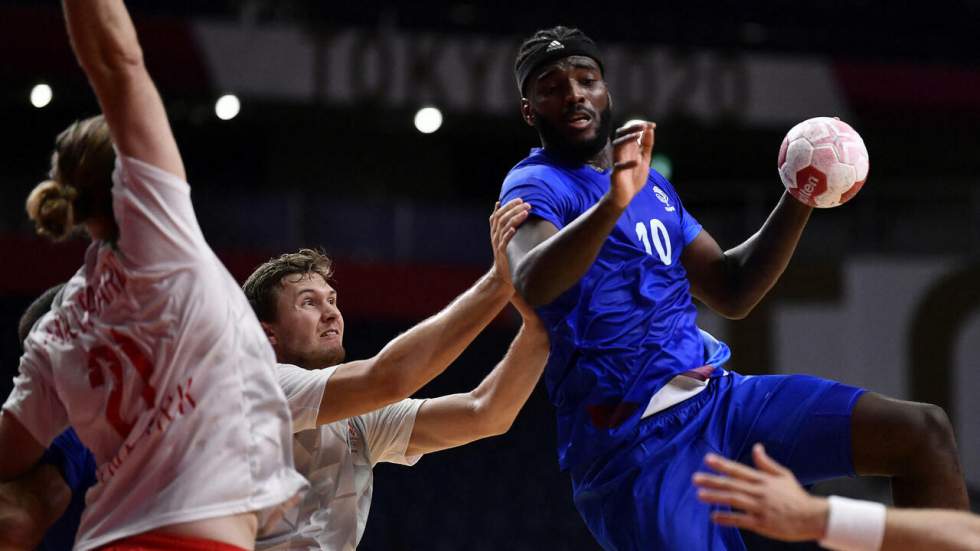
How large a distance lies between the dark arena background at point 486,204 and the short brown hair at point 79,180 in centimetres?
894

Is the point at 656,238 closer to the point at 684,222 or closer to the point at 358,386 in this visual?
the point at 684,222

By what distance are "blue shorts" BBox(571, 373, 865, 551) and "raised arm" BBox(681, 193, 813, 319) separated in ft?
1.16

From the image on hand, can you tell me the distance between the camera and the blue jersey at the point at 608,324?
3617 millimetres

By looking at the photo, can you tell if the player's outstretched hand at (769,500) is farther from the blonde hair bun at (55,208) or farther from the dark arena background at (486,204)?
the dark arena background at (486,204)

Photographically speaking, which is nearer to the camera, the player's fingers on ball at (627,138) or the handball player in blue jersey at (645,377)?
the player's fingers on ball at (627,138)

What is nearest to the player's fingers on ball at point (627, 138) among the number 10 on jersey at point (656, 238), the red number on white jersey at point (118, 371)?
the number 10 on jersey at point (656, 238)

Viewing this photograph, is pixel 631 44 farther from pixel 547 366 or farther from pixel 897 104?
pixel 547 366

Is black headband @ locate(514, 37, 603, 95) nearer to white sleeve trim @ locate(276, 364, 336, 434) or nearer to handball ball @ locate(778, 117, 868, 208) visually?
handball ball @ locate(778, 117, 868, 208)

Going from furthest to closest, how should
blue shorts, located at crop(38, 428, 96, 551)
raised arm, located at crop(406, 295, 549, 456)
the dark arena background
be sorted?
the dark arena background, raised arm, located at crop(406, 295, 549, 456), blue shorts, located at crop(38, 428, 96, 551)

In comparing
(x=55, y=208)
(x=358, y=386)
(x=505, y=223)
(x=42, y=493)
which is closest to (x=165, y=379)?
(x=55, y=208)

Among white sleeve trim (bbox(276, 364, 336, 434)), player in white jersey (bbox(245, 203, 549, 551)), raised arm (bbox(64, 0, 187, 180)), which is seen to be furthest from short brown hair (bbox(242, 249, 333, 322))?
raised arm (bbox(64, 0, 187, 180))

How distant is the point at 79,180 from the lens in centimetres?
262

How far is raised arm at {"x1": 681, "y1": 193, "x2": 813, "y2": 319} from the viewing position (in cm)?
392

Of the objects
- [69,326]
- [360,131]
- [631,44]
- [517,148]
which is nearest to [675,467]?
[69,326]
